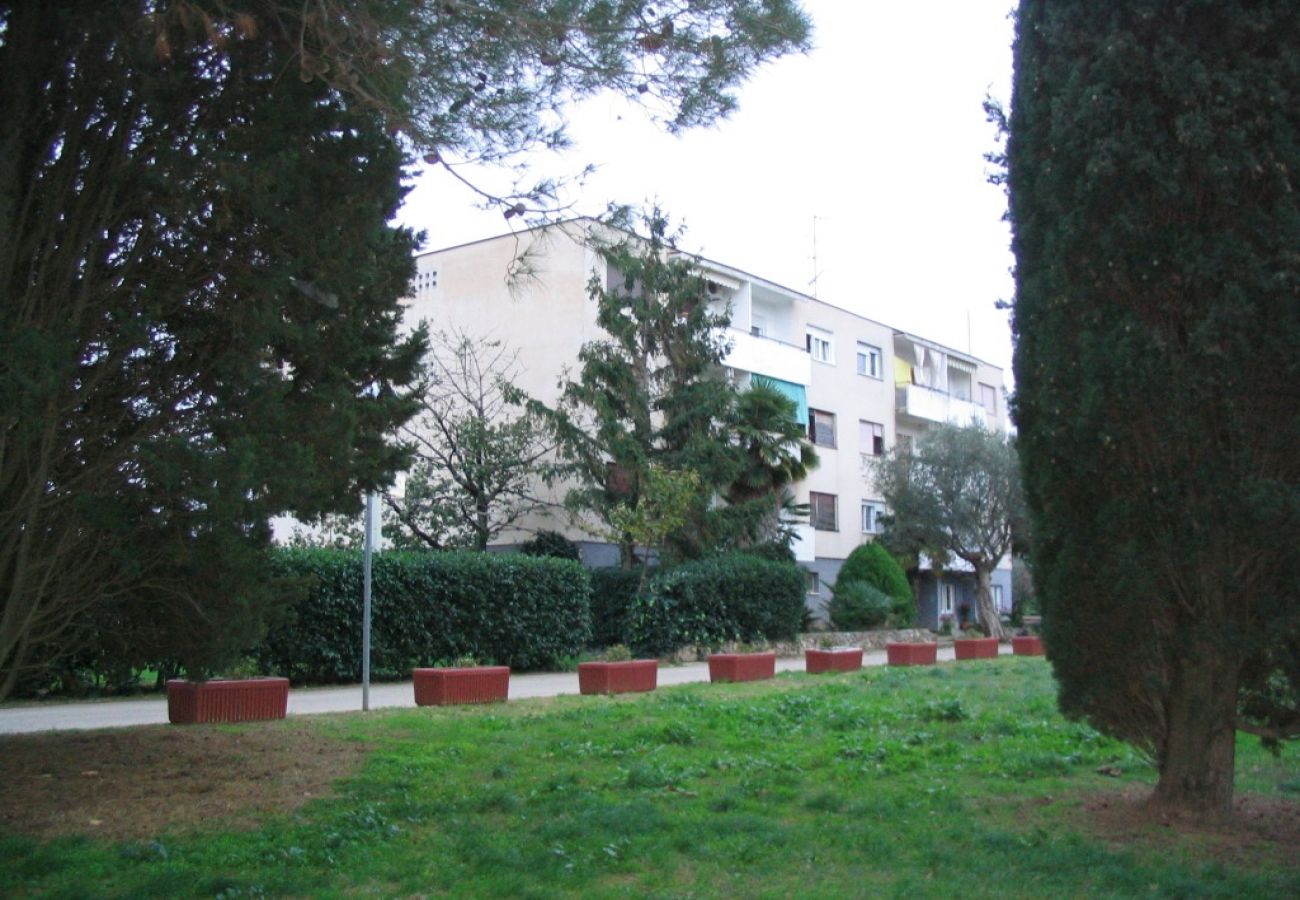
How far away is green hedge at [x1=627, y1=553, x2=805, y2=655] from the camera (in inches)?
1085

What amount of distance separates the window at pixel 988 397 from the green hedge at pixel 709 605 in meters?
28.7

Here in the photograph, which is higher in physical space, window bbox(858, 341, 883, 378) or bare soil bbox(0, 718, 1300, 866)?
window bbox(858, 341, 883, 378)

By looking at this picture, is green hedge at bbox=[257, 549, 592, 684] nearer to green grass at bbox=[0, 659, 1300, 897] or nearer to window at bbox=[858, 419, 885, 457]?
green grass at bbox=[0, 659, 1300, 897]

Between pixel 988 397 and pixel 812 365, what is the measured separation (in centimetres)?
1764

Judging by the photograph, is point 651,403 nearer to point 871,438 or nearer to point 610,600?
point 610,600

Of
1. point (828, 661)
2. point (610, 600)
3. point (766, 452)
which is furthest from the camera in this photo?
point (766, 452)

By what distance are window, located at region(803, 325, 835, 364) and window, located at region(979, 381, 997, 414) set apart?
14.0 meters

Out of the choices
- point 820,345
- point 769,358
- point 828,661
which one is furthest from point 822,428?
point 828,661

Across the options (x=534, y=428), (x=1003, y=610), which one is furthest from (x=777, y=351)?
Result: (x=1003, y=610)

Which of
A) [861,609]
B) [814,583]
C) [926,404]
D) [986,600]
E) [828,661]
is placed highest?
[926,404]

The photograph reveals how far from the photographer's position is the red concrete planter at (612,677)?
1673 centimetres

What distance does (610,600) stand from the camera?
29922mm

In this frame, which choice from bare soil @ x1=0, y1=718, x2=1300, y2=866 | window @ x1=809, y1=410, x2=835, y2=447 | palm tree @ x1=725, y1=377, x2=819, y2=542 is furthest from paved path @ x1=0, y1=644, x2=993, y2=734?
window @ x1=809, y1=410, x2=835, y2=447

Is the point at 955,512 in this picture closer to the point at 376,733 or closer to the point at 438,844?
the point at 376,733
